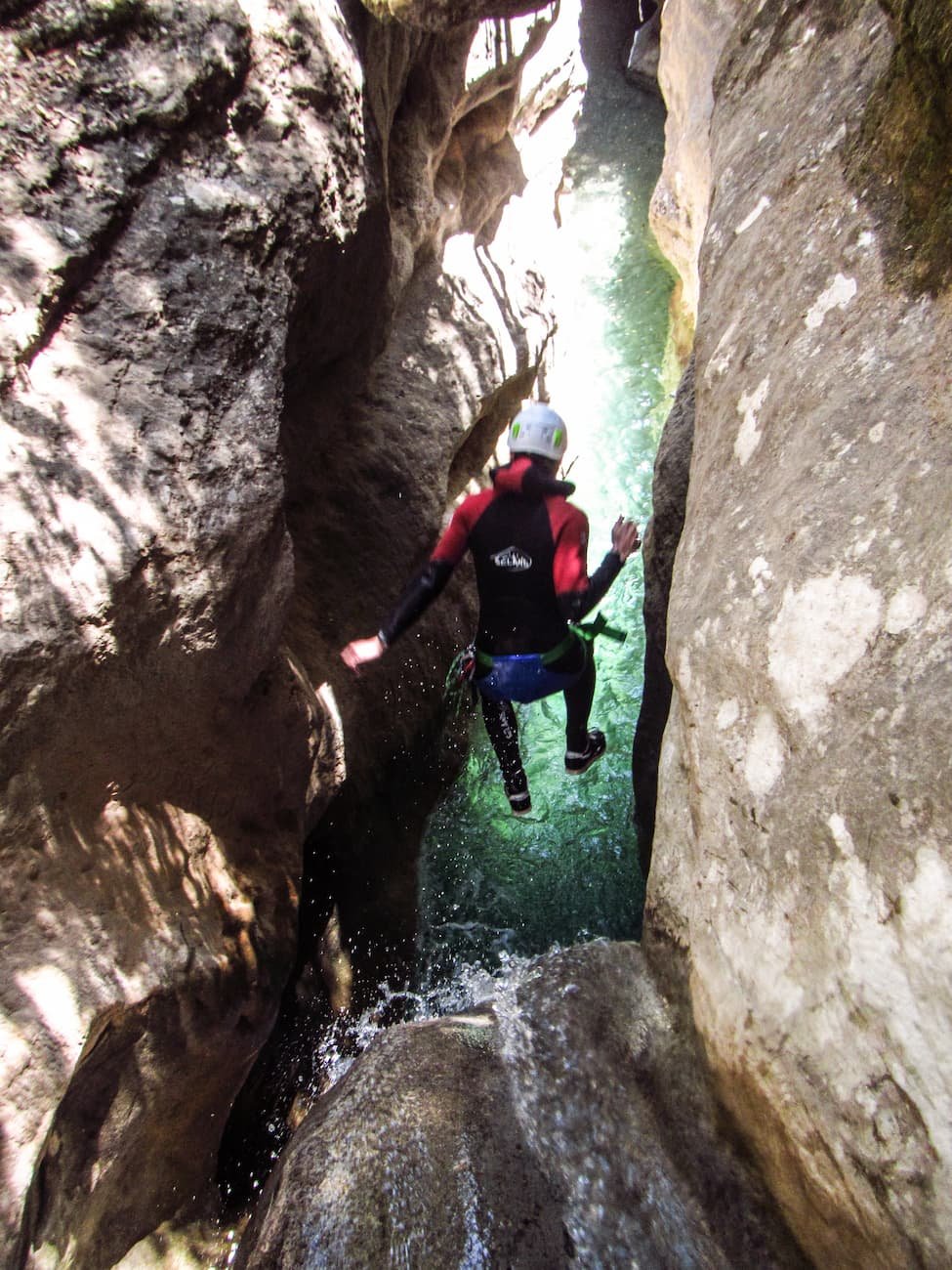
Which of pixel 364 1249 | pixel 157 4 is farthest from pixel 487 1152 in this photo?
pixel 157 4

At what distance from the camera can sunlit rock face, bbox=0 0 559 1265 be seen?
221 centimetres

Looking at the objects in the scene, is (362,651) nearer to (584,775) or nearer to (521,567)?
(521,567)

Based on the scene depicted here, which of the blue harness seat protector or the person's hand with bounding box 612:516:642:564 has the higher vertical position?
the person's hand with bounding box 612:516:642:564

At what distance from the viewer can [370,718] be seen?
4.25 m

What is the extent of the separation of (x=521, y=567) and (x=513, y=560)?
49 mm

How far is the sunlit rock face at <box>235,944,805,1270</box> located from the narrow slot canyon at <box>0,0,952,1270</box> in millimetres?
10

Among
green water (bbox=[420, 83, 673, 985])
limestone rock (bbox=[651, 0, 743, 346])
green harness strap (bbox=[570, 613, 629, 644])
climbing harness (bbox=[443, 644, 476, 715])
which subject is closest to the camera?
green harness strap (bbox=[570, 613, 629, 644])

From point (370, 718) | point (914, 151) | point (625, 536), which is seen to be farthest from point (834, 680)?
point (370, 718)

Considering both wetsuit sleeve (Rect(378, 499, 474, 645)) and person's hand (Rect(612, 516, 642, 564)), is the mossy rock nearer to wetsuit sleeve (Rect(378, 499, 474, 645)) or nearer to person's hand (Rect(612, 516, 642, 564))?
person's hand (Rect(612, 516, 642, 564))

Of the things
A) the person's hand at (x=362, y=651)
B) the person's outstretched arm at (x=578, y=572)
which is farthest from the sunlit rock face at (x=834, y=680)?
the person's hand at (x=362, y=651)

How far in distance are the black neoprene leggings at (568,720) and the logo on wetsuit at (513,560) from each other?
67cm

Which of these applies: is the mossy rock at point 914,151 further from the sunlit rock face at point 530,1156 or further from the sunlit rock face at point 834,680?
the sunlit rock face at point 530,1156

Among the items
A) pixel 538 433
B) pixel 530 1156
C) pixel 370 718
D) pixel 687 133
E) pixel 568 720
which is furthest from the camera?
pixel 687 133

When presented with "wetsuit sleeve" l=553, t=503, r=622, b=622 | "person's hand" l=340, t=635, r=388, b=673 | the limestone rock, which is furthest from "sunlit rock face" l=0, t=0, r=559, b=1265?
the limestone rock
